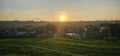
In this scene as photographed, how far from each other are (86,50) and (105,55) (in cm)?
272

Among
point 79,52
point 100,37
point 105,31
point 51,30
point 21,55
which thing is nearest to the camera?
point 21,55

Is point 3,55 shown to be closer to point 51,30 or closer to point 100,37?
point 100,37

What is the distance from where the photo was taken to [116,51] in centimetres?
2033

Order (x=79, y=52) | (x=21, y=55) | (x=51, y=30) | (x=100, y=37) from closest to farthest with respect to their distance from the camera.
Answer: (x=21, y=55)
(x=79, y=52)
(x=100, y=37)
(x=51, y=30)

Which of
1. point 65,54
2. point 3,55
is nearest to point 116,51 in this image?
point 65,54

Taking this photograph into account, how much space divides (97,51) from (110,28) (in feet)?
59.8

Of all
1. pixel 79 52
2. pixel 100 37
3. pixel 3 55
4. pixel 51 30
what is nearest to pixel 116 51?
pixel 79 52

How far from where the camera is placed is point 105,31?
3703 centimetres

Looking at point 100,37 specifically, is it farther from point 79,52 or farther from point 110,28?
point 79,52

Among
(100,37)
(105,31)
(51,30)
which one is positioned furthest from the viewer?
(51,30)

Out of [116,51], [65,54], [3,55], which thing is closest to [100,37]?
[116,51]

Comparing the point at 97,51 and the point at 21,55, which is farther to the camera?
the point at 97,51

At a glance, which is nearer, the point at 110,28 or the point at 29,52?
the point at 29,52

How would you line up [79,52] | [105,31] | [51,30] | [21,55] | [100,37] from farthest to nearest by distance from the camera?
[51,30], [105,31], [100,37], [79,52], [21,55]
